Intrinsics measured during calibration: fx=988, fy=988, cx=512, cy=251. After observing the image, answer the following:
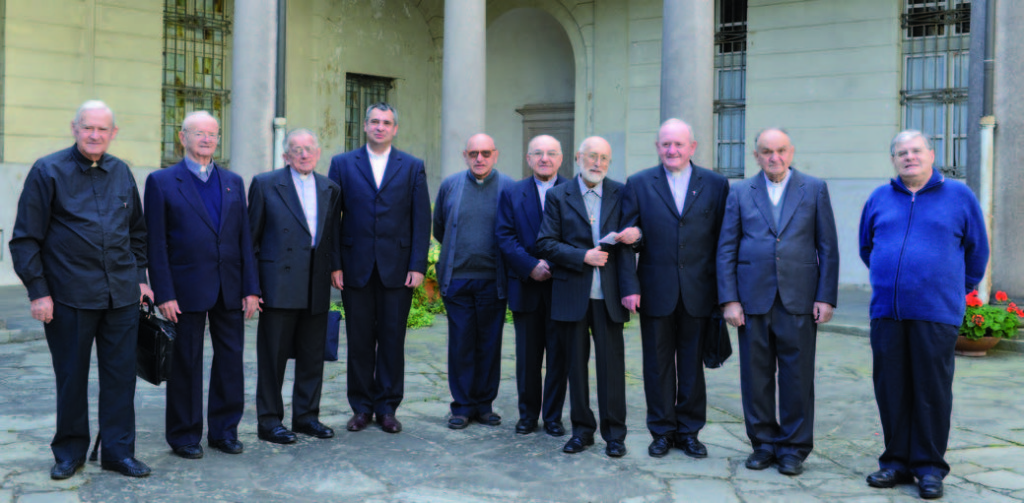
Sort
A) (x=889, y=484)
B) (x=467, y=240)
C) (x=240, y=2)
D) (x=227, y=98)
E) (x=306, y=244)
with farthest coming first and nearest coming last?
(x=227, y=98) < (x=240, y=2) < (x=467, y=240) < (x=306, y=244) < (x=889, y=484)

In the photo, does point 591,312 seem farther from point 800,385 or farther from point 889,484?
point 889,484

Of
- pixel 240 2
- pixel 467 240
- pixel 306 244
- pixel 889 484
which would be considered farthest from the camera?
pixel 240 2

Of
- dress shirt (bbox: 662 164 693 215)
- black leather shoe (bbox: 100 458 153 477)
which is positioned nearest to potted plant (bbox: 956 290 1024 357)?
dress shirt (bbox: 662 164 693 215)

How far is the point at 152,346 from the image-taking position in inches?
199

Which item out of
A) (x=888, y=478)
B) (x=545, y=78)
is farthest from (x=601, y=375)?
(x=545, y=78)

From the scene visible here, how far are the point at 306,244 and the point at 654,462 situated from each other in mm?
2351

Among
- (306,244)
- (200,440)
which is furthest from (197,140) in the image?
(200,440)

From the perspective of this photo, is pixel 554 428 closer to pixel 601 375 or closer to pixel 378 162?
pixel 601 375

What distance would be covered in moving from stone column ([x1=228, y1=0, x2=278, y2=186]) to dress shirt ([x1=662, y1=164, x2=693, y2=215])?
633 centimetres

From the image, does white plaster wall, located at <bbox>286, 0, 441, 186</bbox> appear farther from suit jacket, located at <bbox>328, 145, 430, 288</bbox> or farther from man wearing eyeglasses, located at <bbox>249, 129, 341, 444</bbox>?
man wearing eyeglasses, located at <bbox>249, 129, 341, 444</bbox>

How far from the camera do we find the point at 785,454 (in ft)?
17.1

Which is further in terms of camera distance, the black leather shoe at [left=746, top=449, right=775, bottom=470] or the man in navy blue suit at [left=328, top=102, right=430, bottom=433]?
the man in navy blue suit at [left=328, top=102, right=430, bottom=433]

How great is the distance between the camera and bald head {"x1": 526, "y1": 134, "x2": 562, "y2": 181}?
596 cm

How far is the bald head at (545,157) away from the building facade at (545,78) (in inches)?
192
